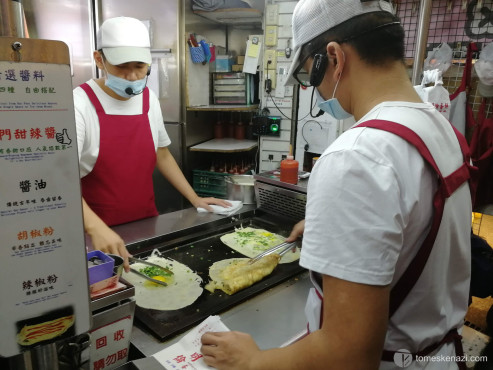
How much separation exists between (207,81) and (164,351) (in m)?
3.73

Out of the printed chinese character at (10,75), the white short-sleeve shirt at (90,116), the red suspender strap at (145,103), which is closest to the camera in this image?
the printed chinese character at (10,75)

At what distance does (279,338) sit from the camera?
1190 millimetres

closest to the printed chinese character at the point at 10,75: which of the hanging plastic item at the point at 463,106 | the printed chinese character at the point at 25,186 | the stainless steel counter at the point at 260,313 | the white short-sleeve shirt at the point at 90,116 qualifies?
the printed chinese character at the point at 25,186

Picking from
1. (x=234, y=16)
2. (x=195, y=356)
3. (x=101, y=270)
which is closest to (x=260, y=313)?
(x=195, y=356)

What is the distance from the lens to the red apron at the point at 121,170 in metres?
2.17

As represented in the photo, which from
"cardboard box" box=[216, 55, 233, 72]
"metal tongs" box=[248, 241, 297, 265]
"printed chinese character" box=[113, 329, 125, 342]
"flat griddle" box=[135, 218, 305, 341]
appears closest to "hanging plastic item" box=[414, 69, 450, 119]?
"flat griddle" box=[135, 218, 305, 341]

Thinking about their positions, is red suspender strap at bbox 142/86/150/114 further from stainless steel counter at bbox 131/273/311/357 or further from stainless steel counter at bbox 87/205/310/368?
stainless steel counter at bbox 131/273/311/357

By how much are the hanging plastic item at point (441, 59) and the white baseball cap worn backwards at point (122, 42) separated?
10.4ft

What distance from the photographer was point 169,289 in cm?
149

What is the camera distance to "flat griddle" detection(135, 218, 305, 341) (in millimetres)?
1232

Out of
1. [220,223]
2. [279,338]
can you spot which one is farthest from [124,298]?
[220,223]

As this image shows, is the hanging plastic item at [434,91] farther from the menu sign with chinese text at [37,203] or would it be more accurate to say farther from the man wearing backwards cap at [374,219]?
the menu sign with chinese text at [37,203]

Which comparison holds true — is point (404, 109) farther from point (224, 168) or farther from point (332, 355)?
point (224, 168)

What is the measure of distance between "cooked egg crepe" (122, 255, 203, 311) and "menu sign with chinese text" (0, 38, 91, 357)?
0.70m
